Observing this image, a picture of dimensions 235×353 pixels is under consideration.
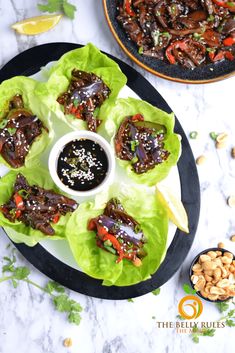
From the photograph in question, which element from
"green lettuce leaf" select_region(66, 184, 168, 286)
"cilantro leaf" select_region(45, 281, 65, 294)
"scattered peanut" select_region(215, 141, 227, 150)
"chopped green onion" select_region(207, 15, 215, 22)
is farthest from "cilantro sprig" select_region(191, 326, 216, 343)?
"chopped green onion" select_region(207, 15, 215, 22)

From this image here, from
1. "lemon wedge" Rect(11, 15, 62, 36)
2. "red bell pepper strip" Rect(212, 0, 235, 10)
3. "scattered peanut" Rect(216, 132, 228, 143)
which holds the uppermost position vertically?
"lemon wedge" Rect(11, 15, 62, 36)

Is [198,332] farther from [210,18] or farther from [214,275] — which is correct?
[210,18]

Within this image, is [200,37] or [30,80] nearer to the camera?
[30,80]

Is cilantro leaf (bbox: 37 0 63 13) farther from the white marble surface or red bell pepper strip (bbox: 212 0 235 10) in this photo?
red bell pepper strip (bbox: 212 0 235 10)

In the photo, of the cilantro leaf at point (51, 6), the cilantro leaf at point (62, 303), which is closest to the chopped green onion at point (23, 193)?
the cilantro leaf at point (62, 303)

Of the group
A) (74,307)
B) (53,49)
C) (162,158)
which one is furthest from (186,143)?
(74,307)

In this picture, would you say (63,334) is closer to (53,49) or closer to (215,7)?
(53,49)

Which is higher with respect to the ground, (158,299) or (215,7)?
(215,7)
